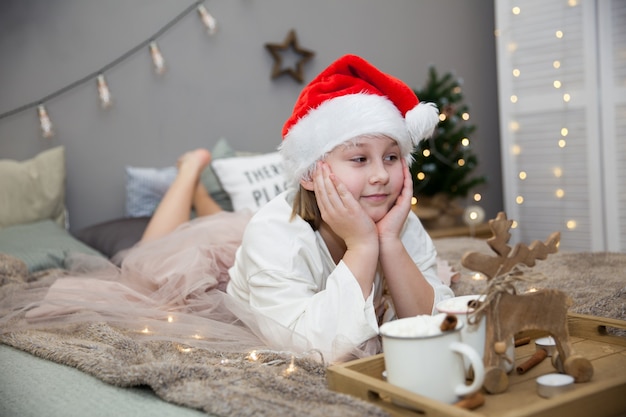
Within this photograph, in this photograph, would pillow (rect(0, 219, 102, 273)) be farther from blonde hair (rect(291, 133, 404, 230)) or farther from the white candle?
the white candle

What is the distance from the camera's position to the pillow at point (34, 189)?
2455 millimetres

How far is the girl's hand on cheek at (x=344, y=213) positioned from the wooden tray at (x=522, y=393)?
34 cm

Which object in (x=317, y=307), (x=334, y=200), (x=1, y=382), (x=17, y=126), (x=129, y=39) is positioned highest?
(x=129, y=39)

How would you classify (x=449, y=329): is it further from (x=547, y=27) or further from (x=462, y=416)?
(x=547, y=27)

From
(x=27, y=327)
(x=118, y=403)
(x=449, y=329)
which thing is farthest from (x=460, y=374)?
(x=27, y=327)

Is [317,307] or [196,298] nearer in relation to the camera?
[317,307]

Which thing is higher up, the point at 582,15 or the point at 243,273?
the point at 582,15

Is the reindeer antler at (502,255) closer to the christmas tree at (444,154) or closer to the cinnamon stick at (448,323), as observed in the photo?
the cinnamon stick at (448,323)

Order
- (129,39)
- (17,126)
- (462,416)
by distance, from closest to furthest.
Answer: (462,416)
(17,126)
(129,39)

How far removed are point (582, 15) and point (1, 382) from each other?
3127mm

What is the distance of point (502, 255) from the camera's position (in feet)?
3.11

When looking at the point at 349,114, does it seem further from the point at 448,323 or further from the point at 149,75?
the point at 149,75

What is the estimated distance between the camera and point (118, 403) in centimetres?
102

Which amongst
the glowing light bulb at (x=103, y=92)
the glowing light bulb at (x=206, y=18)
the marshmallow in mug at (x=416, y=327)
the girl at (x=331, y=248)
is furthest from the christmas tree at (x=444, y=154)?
the marshmallow in mug at (x=416, y=327)
